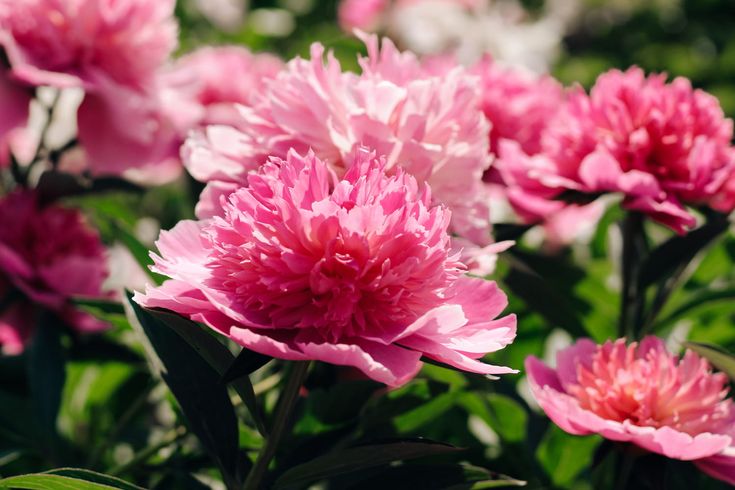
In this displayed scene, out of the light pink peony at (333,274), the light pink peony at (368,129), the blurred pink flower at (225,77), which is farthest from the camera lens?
the blurred pink flower at (225,77)

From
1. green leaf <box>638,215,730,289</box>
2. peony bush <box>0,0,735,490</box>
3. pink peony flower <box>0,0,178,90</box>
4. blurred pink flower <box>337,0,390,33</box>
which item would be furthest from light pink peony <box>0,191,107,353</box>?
blurred pink flower <box>337,0,390,33</box>

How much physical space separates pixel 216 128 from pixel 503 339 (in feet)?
0.82

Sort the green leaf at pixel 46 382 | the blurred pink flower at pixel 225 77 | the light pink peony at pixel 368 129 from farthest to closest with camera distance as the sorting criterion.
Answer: the blurred pink flower at pixel 225 77
the green leaf at pixel 46 382
the light pink peony at pixel 368 129

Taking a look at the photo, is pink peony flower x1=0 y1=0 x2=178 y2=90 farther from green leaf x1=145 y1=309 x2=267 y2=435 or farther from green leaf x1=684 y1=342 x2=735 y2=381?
green leaf x1=684 y1=342 x2=735 y2=381

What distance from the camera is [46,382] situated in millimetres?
826

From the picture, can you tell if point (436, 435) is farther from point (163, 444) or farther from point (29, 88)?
point (29, 88)

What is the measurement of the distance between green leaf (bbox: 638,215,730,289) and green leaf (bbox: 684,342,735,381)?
0.48 feet

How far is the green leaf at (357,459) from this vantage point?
0.54 m

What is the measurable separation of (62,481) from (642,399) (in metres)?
0.36

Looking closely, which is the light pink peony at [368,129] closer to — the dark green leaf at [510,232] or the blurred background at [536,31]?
the dark green leaf at [510,232]

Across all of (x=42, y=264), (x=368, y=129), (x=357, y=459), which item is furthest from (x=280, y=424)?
(x=42, y=264)

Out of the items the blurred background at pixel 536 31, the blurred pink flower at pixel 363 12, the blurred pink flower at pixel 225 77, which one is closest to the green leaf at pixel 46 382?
the blurred pink flower at pixel 225 77

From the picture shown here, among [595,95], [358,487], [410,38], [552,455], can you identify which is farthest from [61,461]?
[410,38]

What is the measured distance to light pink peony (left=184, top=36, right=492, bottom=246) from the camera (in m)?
0.59
